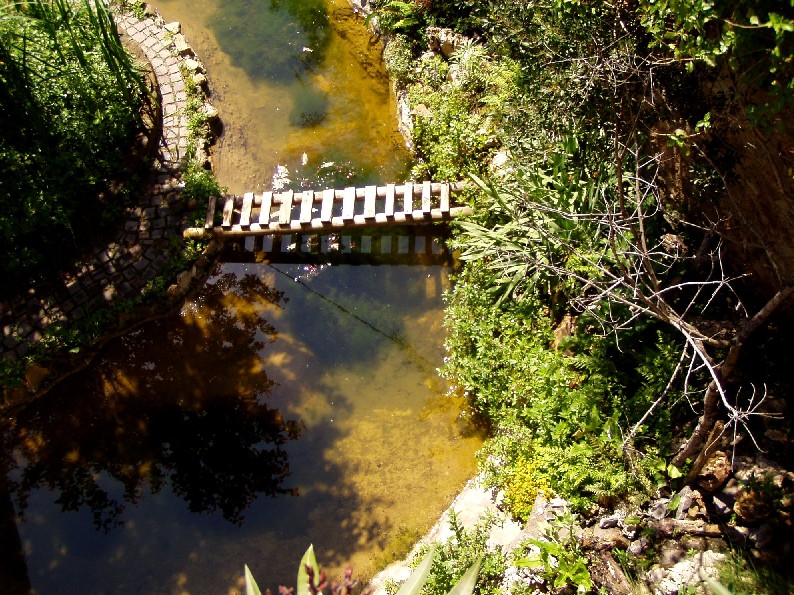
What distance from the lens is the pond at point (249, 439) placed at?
623 centimetres

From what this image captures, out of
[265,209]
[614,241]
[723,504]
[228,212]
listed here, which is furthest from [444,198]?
[723,504]

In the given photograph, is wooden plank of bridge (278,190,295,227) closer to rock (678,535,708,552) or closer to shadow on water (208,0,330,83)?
shadow on water (208,0,330,83)

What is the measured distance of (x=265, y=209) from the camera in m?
7.46

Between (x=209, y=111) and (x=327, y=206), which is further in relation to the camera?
(x=209, y=111)

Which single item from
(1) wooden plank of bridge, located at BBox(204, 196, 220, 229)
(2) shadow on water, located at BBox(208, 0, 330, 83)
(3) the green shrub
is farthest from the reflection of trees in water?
(2) shadow on water, located at BBox(208, 0, 330, 83)

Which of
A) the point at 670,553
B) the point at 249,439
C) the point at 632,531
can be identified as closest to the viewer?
the point at 670,553

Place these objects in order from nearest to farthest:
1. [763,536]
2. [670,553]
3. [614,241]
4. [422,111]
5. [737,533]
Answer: [614,241], [763,536], [737,533], [670,553], [422,111]

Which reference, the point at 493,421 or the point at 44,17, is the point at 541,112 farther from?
the point at 44,17

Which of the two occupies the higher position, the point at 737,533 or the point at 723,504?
the point at 723,504

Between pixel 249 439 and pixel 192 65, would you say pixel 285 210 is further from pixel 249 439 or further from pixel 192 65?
Answer: pixel 192 65

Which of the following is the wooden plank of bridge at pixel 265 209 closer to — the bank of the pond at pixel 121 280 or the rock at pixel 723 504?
the bank of the pond at pixel 121 280

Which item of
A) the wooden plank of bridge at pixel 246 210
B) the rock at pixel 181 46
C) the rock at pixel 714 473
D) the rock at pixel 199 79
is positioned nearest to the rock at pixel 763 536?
the rock at pixel 714 473

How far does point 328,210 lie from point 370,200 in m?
0.52

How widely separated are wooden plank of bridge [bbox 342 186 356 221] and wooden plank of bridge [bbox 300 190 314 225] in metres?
0.40
